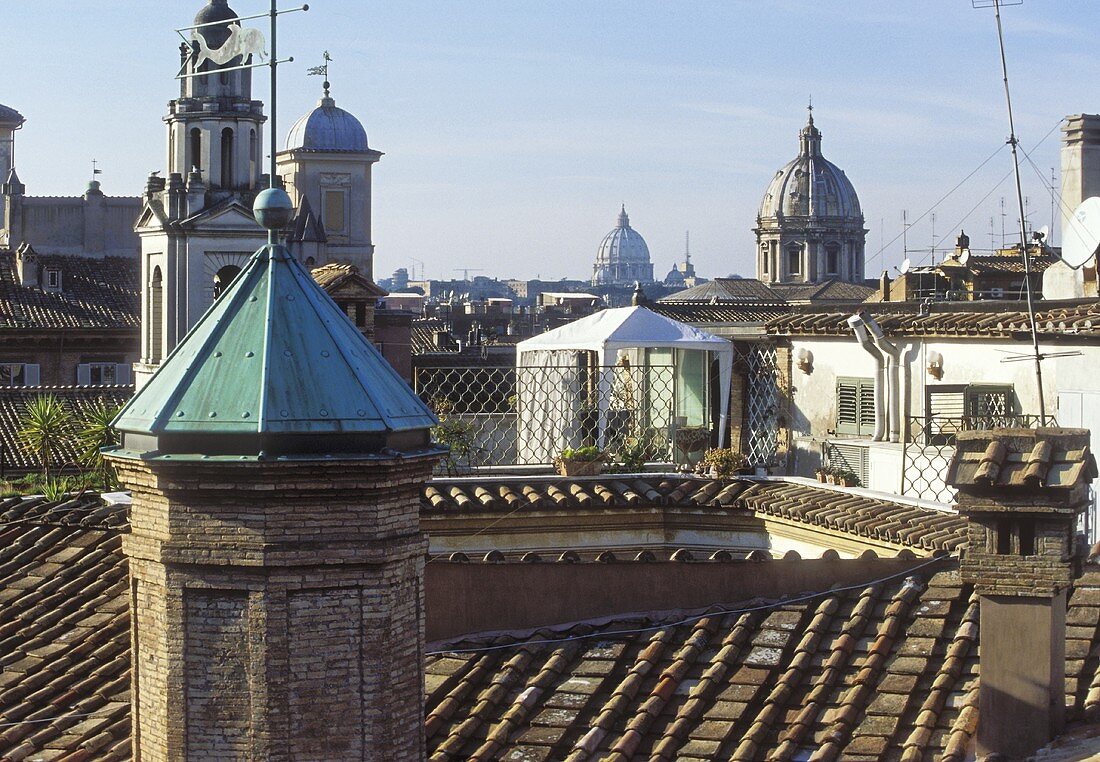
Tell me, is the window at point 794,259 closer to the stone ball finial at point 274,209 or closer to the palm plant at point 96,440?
the palm plant at point 96,440

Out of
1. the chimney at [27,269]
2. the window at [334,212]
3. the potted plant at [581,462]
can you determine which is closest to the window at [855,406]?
the potted plant at [581,462]

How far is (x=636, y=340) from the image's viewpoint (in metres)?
15.4

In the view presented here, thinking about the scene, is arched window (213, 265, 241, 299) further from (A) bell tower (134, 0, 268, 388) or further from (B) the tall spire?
(B) the tall spire

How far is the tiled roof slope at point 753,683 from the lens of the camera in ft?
25.8

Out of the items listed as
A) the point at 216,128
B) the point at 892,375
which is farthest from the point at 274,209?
the point at 216,128

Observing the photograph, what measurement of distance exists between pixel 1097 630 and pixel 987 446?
3.72 feet

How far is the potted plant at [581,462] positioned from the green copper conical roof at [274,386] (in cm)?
523

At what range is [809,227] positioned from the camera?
111 m

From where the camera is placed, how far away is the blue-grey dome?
60.4m

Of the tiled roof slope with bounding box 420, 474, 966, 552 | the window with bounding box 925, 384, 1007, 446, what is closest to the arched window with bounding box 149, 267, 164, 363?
the window with bounding box 925, 384, 1007, 446

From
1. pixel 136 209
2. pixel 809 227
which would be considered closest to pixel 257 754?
pixel 136 209

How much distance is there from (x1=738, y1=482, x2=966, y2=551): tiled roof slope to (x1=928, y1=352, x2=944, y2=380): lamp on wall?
131 inches

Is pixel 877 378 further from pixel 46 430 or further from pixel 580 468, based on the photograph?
pixel 46 430

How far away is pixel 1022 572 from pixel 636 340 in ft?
26.4
